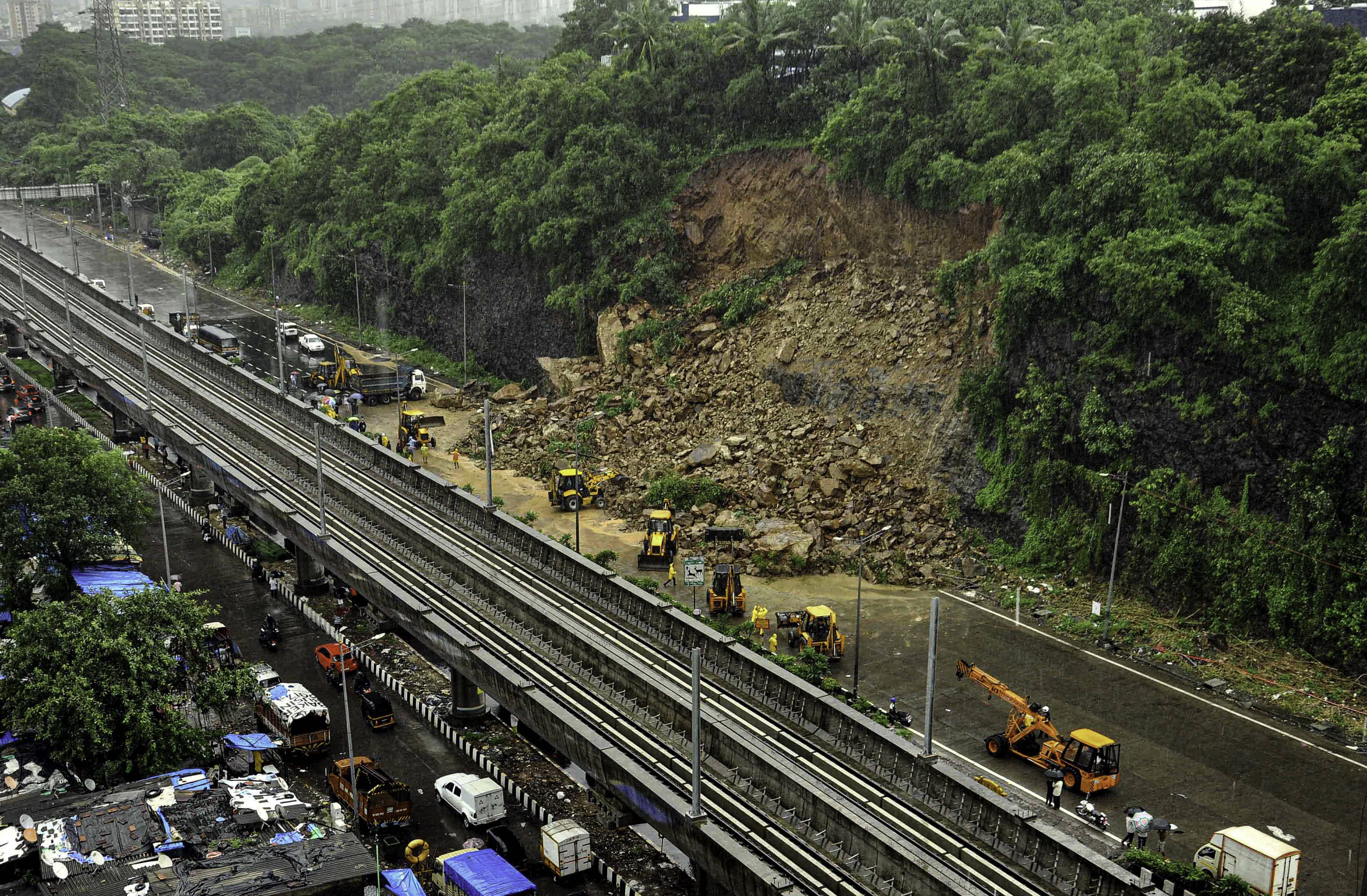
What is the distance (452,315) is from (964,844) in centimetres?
6746

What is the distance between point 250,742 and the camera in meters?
39.3

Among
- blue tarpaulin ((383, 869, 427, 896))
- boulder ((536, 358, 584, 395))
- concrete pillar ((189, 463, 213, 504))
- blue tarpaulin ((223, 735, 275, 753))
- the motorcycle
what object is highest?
boulder ((536, 358, 584, 395))

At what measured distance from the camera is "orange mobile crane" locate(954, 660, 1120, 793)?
3612 centimetres

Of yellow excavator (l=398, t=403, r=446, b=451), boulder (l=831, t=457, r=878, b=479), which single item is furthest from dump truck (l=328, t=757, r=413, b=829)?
yellow excavator (l=398, t=403, r=446, b=451)

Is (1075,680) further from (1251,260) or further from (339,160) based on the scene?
(339,160)

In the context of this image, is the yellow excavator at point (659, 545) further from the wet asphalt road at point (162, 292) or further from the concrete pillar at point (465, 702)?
the wet asphalt road at point (162, 292)

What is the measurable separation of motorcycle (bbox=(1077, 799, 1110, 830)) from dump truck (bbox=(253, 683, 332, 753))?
911 inches

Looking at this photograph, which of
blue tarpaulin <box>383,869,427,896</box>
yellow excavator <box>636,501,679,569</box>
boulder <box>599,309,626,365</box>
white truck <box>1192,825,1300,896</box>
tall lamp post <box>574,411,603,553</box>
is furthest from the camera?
boulder <box>599,309,626,365</box>

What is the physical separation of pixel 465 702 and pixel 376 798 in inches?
283

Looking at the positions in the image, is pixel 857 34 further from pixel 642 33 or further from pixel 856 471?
pixel 856 471

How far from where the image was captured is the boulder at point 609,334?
7406cm

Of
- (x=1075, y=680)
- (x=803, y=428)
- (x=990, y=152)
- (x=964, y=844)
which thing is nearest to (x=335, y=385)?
(x=803, y=428)

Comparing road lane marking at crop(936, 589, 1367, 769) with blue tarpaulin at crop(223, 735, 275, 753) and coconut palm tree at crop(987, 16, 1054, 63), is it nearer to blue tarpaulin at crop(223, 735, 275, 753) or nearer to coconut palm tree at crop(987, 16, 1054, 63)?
blue tarpaulin at crop(223, 735, 275, 753)

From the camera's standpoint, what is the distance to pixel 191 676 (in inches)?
1542
